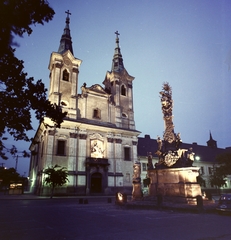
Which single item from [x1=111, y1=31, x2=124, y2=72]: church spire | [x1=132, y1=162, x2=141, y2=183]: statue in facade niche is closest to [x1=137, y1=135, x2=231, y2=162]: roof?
[x1=111, y1=31, x2=124, y2=72]: church spire

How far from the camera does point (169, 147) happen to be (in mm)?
15453

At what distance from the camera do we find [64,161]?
28312 millimetres

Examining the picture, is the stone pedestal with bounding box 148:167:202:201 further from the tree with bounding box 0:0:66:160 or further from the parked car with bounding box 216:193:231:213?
the tree with bounding box 0:0:66:160

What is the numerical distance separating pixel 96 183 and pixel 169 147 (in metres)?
18.0

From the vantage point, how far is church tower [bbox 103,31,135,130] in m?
35.8

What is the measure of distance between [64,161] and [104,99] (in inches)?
512

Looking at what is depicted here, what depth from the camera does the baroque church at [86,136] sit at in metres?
28.2

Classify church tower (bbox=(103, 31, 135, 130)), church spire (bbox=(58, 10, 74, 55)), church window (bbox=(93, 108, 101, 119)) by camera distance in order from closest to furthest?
1. church window (bbox=(93, 108, 101, 119))
2. church tower (bbox=(103, 31, 135, 130))
3. church spire (bbox=(58, 10, 74, 55))

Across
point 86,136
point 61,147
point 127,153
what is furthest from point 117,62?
point 61,147

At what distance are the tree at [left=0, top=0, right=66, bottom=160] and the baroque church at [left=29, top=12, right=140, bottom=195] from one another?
1686cm

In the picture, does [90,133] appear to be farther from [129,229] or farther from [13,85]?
[129,229]

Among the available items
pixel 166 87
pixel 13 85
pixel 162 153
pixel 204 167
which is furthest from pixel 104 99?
pixel 204 167

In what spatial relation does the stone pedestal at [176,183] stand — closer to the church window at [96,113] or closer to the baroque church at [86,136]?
the baroque church at [86,136]

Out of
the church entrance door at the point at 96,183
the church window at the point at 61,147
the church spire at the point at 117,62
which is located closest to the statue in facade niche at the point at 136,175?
the church entrance door at the point at 96,183
